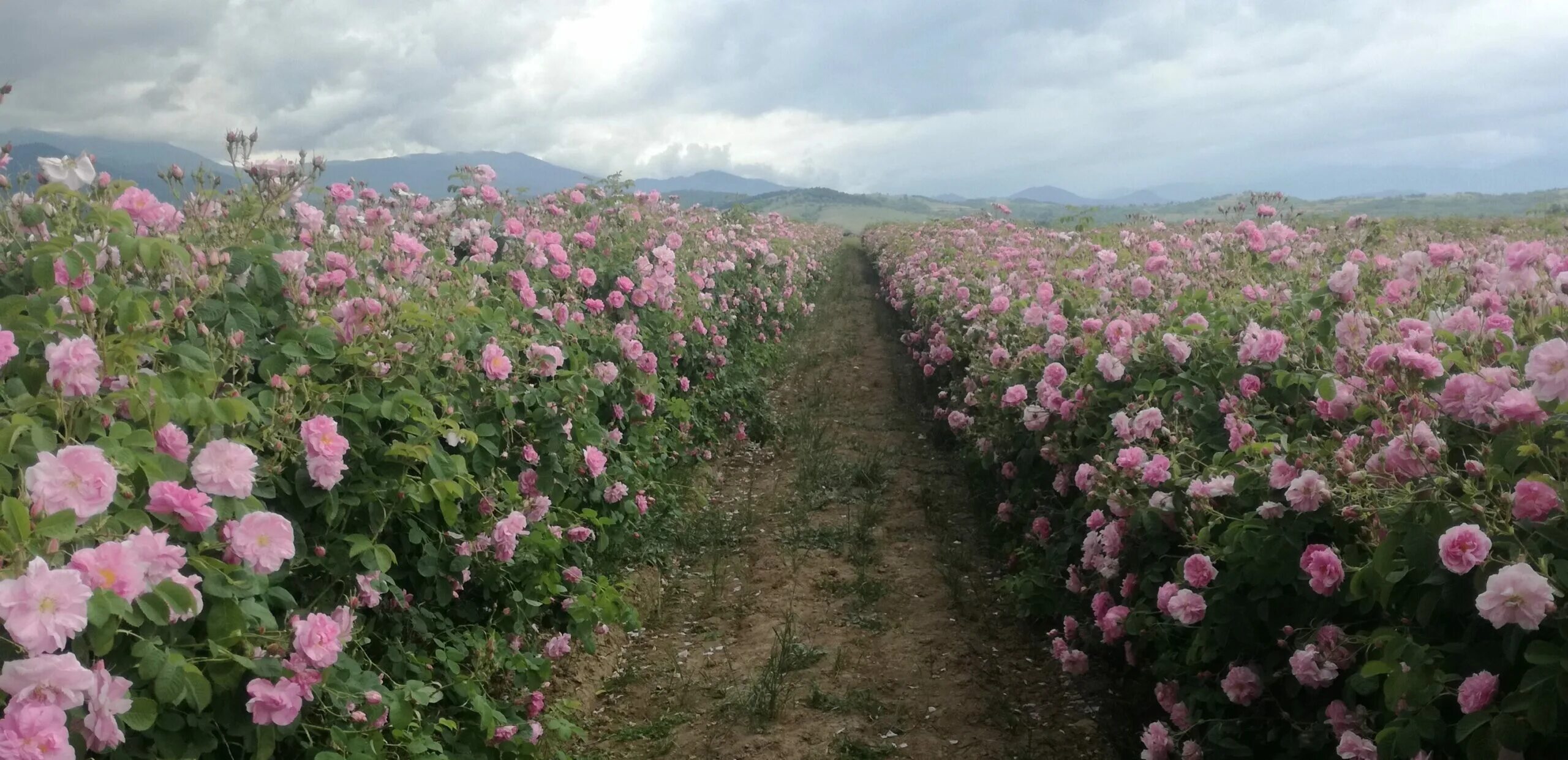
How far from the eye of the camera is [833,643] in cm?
441

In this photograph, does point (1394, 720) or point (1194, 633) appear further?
point (1194, 633)

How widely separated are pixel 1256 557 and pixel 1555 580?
78 centimetres

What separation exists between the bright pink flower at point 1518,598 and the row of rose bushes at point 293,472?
2.29m

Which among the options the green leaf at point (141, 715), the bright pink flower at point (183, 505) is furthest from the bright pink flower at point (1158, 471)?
the green leaf at point (141, 715)

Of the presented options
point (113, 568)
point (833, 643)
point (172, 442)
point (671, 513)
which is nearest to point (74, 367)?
point (172, 442)

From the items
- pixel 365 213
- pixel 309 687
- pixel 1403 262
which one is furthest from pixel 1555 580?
pixel 365 213

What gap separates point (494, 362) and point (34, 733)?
1869mm

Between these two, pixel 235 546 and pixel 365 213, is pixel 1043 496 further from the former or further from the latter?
pixel 235 546

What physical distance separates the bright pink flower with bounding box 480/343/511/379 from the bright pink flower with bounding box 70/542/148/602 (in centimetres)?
158

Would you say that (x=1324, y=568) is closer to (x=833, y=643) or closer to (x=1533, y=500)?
(x=1533, y=500)

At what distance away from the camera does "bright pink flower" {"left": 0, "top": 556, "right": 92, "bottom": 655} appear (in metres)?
1.43

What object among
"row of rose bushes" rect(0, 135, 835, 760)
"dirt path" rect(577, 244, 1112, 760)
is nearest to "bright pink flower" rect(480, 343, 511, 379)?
"row of rose bushes" rect(0, 135, 835, 760)

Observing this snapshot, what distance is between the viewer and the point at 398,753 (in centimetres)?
251

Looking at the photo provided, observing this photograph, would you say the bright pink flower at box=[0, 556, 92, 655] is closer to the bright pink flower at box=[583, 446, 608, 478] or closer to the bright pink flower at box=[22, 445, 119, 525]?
the bright pink flower at box=[22, 445, 119, 525]
